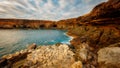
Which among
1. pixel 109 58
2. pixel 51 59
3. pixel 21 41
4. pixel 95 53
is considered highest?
pixel 109 58

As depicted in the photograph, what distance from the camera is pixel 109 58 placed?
434 inches

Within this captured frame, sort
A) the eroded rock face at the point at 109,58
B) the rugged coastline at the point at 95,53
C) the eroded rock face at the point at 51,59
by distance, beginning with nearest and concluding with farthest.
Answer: the eroded rock face at the point at 109,58 < the rugged coastline at the point at 95,53 < the eroded rock face at the point at 51,59

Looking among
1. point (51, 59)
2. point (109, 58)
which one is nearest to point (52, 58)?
A: point (51, 59)

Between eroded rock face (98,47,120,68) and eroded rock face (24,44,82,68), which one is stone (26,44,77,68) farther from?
eroded rock face (98,47,120,68)

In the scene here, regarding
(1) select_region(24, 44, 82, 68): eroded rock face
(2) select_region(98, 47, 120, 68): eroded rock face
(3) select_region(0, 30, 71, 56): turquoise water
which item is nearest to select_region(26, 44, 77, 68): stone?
(1) select_region(24, 44, 82, 68): eroded rock face

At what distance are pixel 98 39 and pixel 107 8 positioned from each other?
19.8 ft

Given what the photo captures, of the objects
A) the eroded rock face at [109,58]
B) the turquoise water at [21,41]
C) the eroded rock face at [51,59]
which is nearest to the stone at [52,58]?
the eroded rock face at [51,59]

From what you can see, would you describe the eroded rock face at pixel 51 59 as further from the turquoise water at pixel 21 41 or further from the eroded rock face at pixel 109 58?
the turquoise water at pixel 21 41

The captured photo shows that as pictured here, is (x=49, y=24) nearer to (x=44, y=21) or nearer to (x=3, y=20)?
(x=44, y=21)

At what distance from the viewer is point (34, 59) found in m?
18.7

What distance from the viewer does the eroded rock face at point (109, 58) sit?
10.5 metres

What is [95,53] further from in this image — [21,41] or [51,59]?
[21,41]

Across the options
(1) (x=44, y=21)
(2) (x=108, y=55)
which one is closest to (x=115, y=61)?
(2) (x=108, y=55)

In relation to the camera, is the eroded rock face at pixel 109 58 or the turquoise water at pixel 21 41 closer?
the eroded rock face at pixel 109 58
